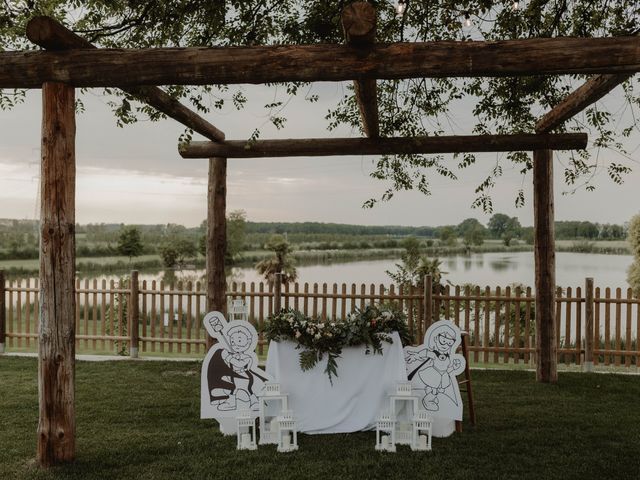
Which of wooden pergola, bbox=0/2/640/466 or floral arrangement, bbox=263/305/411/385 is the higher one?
wooden pergola, bbox=0/2/640/466

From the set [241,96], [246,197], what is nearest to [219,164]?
[241,96]

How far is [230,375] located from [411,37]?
4.97 m

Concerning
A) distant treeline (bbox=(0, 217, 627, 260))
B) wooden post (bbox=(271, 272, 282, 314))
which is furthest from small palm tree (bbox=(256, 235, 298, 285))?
wooden post (bbox=(271, 272, 282, 314))

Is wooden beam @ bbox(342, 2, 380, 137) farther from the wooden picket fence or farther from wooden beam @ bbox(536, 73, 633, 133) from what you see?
the wooden picket fence

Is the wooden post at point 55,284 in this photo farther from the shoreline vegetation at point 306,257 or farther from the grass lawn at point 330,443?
the shoreline vegetation at point 306,257

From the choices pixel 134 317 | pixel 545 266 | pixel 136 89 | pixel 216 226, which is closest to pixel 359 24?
pixel 136 89

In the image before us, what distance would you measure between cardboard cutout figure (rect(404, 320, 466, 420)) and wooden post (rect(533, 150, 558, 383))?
9.47ft

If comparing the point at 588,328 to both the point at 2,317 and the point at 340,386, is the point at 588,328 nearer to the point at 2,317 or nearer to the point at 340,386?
the point at 340,386

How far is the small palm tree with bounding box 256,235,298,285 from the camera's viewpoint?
3112 centimetres

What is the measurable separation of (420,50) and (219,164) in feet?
15.8

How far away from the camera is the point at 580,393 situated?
738cm

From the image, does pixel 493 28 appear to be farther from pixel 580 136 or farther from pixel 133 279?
pixel 133 279

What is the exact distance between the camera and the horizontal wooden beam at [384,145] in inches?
297

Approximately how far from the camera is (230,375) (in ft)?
18.0
